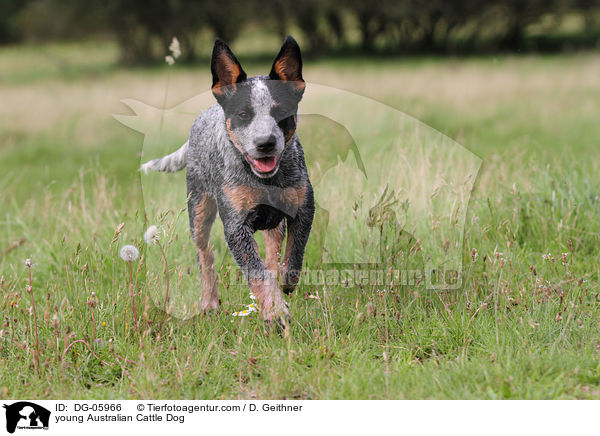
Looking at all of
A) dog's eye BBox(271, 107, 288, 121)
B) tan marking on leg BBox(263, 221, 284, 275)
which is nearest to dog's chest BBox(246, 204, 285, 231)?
tan marking on leg BBox(263, 221, 284, 275)

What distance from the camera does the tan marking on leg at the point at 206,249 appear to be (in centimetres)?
405

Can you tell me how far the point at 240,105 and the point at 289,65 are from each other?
1.16ft

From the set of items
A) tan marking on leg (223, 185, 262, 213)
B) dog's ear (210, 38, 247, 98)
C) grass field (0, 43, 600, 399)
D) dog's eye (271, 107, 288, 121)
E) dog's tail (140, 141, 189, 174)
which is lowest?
grass field (0, 43, 600, 399)

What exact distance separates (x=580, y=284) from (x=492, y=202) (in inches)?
57.5

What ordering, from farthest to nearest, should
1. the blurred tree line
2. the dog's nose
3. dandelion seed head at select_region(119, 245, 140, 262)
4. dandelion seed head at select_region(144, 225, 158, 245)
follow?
the blurred tree line
dandelion seed head at select_region(119, 245, 140, 262)
dandelion seed head at select_region(144, 225, 158, 245)
the dog's nose

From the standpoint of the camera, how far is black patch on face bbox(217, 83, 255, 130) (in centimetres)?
340

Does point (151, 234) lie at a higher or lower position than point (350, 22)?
lower

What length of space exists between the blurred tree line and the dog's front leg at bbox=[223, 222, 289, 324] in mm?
22018

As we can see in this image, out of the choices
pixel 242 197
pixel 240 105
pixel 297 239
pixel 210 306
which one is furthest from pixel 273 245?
pixel 240 105

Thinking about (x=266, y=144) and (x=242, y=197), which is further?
(x=242, y=197)

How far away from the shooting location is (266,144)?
3.32 m

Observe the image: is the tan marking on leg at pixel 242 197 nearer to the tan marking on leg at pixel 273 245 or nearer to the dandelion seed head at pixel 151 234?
the tan marking on leg at pixel 273 245

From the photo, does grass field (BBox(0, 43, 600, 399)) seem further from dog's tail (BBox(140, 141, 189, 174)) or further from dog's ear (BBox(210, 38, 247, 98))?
dog's ear (BBox(210, 38, 247, 98))
